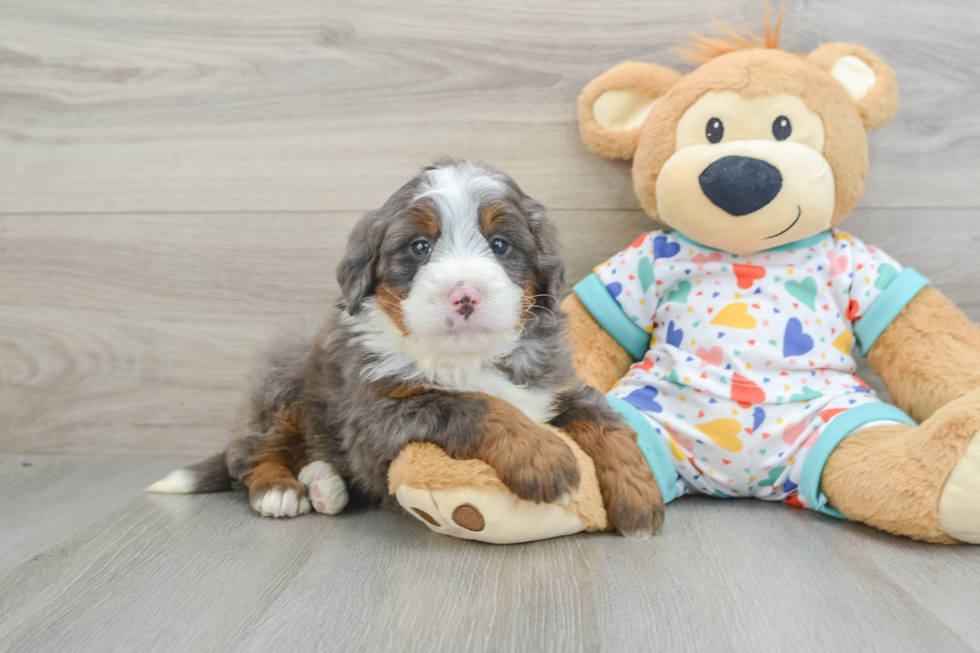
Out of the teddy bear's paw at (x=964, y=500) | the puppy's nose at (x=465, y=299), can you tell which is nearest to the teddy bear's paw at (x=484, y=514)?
the puppy's nose at (x=465, y=299)

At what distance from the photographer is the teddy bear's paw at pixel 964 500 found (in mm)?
1408

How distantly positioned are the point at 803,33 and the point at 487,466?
1640mm

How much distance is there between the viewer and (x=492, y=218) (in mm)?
1541

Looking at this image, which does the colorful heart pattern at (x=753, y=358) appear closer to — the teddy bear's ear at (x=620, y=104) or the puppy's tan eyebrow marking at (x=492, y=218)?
the teddy bear's ear at (x=620, y=104)

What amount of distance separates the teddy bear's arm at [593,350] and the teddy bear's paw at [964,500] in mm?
835

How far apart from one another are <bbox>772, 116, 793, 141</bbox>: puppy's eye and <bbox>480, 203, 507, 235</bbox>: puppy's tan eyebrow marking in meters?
0.77

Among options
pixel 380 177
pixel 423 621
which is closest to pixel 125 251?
pixel 380 177

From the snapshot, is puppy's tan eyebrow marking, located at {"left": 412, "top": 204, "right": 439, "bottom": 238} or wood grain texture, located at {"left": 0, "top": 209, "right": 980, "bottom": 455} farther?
wood grain texture, located at {"left": 0, "top": 209, "right": 980, "bottom": 455}

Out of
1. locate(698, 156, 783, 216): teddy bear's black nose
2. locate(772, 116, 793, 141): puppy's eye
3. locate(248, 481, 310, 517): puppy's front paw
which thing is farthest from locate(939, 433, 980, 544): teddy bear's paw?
locate(248, 481, 310, 517): puppy's front paw

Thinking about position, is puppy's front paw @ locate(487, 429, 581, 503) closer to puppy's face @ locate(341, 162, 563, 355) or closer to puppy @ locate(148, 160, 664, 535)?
puppy @ locate(148, 160, 664, 535)

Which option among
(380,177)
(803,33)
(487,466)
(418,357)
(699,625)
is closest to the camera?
(699,625)

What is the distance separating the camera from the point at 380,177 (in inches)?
90.8

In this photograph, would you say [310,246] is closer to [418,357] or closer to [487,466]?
[418,357]

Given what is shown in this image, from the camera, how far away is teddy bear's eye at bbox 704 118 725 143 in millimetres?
1832
